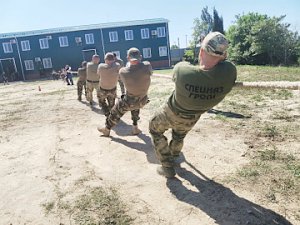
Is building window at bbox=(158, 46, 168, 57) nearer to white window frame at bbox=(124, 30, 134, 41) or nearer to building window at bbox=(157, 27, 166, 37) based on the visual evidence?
building window at bbox=(157, 27, 166, 37)

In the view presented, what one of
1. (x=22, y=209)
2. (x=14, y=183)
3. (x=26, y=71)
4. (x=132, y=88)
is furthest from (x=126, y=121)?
(x=26, y=71)

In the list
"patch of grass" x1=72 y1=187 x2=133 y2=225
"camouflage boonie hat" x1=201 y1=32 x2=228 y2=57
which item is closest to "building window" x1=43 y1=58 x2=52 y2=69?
"patch of grass" x1=72 y1=187 x2=133 y2=225

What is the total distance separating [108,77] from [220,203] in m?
4.82

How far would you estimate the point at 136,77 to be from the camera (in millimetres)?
6008

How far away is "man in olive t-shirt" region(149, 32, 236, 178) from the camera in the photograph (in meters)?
3.45

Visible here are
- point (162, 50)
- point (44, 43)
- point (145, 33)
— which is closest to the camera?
point (44, 43)

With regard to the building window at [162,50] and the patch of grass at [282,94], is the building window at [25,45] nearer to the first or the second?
the building window at [162,50]

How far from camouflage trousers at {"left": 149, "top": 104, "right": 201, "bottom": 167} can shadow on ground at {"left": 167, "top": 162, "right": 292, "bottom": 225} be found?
39 centimetres

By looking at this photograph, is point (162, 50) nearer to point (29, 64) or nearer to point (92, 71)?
point (29, 64)

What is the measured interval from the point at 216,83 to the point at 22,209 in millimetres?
2997

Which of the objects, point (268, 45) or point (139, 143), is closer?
point (139, 143)

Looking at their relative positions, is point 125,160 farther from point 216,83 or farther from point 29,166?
point 216,83

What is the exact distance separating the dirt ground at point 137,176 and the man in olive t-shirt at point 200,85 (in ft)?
3.07

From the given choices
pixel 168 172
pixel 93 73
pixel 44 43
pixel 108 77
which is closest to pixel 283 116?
pixel 168 172
